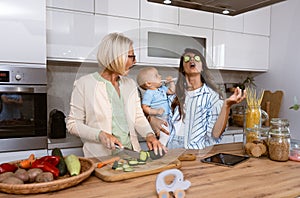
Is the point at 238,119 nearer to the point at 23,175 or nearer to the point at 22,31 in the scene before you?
the point at 22,31

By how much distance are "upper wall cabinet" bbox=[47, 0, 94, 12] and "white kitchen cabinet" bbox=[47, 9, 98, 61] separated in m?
0.03

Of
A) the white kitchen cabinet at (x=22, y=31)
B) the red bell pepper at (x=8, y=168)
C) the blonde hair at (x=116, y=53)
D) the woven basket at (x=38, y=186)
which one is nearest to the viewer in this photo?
the woven basket at (x=38, y=186)

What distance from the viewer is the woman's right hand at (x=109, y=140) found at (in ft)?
3.16

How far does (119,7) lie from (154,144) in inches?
52.3

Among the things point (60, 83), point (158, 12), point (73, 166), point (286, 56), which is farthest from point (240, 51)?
point (73, 166)

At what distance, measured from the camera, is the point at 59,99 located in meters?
2.16

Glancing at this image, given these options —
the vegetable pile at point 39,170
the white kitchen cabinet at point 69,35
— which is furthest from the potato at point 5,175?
the white kitchen cabinet at point 69,35

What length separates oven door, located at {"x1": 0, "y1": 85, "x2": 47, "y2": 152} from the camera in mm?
1571

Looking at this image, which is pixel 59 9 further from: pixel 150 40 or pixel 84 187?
pixel 84 187

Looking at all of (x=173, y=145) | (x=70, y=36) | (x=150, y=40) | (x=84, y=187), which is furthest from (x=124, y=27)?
(x=84, y=187)

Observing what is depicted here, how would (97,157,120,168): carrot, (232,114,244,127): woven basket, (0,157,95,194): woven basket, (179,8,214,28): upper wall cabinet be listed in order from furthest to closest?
(232,114,244,127): woven basket
(179,8,214,28): upper wall cabinet
(97,157,120,168): carrot
(0,157,95,194): woven basket

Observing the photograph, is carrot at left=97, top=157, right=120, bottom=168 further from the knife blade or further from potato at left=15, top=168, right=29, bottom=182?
potato at left=15, top=168, right=29, bottom=182

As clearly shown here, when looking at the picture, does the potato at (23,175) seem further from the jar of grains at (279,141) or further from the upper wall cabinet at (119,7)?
the upper wall cabinet at (119,7)

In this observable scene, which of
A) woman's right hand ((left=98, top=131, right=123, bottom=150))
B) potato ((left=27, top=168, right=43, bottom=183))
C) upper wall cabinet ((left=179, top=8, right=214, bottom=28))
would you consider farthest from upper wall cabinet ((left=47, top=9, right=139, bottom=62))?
potato ((left=27, top=168, right=43, bottom=183))
